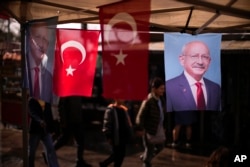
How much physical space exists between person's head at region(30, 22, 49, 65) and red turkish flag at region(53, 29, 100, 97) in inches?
12.0

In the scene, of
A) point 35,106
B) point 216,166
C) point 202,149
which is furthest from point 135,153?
point 216,166

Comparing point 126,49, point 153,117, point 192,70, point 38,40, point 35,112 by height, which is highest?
point 38,40

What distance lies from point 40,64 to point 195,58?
79.6 inches

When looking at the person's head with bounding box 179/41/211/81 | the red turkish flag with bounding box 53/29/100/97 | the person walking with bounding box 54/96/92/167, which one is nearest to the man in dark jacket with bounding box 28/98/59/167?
the person walking with bounding box 54/96/92/167

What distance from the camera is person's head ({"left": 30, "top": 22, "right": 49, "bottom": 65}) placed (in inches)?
197

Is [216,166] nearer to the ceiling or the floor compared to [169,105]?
nearer to the floor

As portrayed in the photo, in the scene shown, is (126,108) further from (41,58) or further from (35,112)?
(41,58)

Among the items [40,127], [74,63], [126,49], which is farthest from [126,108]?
[126,49]

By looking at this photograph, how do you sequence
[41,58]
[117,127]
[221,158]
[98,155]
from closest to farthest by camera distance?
[221,158], [41,58], [117,127], [98,155]

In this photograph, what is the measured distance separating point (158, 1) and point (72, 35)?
4.17 ft

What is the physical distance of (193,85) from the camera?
515cm

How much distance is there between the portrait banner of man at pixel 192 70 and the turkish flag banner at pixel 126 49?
3.01 feet

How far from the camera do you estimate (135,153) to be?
970 centimetres

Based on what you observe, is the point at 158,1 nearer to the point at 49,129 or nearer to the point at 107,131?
the point at 107,131
